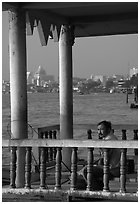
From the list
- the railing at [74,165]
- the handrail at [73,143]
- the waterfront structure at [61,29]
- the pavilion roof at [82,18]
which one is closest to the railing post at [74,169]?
the railing at [74,165]

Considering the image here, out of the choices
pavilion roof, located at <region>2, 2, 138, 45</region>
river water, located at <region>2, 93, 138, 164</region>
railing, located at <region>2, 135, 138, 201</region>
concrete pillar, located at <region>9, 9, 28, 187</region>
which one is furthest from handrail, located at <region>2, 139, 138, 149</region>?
river water, located at <region>2, 93, 138, 164</region>

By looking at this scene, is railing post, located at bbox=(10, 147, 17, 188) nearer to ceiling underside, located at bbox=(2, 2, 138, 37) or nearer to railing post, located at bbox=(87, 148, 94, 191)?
railing post, located at bbox=(87, 148, 94, 191)

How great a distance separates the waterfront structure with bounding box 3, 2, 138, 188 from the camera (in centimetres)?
757

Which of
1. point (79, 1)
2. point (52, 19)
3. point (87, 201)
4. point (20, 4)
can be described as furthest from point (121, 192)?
point (52, 19)

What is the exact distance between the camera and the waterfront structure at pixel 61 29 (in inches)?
298

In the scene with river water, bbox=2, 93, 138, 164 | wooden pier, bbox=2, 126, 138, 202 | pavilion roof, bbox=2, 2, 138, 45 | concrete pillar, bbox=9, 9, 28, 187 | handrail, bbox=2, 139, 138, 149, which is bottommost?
river water, bbox=2, 93, 138, 164

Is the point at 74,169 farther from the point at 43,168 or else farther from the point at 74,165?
the point at 43,168

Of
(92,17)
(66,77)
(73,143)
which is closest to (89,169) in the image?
(73,143)

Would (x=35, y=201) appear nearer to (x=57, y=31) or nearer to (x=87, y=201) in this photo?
(x=87, y=201)

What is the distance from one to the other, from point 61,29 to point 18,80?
10.3 feet

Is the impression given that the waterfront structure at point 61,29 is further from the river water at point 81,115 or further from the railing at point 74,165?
the river water at point 81,115

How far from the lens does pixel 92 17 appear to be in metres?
9.90

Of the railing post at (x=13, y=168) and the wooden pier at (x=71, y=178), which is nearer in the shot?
the wooden pier at (x=71, y=178)

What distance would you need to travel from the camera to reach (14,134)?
25.0 feet
